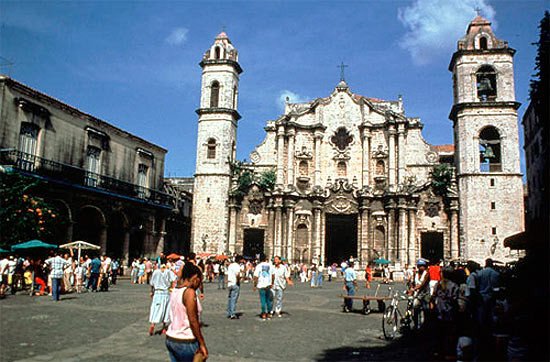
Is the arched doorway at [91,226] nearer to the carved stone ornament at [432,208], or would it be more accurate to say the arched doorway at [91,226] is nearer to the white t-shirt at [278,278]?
the white t-shirt at [278,278]

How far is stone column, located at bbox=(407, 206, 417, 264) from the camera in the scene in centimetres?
3566

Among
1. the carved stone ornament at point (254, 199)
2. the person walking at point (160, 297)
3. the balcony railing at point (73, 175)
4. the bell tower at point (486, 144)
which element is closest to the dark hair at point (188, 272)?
the person walking at point (160, 297)

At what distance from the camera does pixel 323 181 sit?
39938mm

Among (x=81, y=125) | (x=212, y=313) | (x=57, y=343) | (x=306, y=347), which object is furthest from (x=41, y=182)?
(x=306, y=347)

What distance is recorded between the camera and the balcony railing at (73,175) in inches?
899

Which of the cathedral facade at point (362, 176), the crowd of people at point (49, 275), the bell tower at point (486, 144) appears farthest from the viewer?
the cathedral facade at point (362, 176)

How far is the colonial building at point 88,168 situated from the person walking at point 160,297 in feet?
47.8

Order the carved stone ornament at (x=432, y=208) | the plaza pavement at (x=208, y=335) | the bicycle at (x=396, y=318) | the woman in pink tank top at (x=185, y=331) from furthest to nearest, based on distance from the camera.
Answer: the carved stone ornament at (x=432, y=208) → the bicycle at (x=396, y=318) → the plaza pavement at (x=208, y=335) → the woman in pink tank top at (x=185, y=331)

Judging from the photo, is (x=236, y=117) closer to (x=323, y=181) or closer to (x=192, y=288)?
(x=323, y=181)

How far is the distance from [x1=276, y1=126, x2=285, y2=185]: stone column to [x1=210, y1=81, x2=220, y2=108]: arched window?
5.80 m

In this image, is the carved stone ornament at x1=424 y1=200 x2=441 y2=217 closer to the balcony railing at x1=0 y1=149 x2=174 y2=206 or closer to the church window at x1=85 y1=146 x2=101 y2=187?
the balcony railing at x1=0 y1=149 x2=174 y2=206

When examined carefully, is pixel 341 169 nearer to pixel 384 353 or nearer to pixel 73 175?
pixel 73 175

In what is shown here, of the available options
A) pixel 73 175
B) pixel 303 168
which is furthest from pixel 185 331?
pixel 303 168

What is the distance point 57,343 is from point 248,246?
1222 inches
